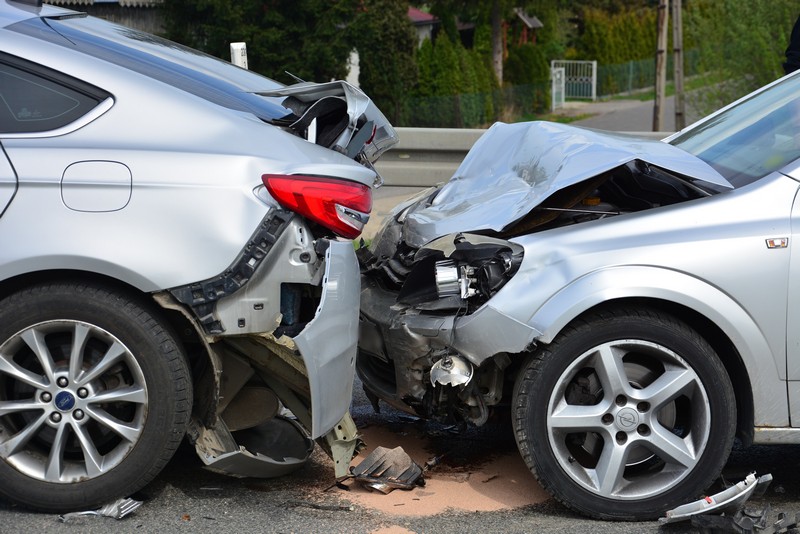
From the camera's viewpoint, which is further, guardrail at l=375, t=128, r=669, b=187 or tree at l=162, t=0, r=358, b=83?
tree at l=162, t=0, r=358, b=83

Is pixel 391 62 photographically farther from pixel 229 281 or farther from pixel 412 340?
pixel 229 281

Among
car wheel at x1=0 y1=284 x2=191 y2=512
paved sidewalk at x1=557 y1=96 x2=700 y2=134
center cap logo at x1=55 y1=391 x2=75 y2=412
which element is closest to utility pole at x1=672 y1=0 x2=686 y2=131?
paved sidewalk at x1=557 y1=96 x2=700 y2=134

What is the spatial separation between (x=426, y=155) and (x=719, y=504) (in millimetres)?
5946

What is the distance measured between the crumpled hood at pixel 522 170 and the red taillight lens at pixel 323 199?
48 cm

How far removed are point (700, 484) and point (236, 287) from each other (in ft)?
5.94

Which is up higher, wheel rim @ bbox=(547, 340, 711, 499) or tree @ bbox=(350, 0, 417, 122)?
tree @ bbox=(350, 0, 417, 122)

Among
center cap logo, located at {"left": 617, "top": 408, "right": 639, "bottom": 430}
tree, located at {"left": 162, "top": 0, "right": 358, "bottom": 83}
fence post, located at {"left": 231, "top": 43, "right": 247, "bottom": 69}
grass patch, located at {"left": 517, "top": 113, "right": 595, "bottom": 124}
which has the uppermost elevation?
tree, located at {"left": 162, "top": 0, "right": 358, "bottom": 83}

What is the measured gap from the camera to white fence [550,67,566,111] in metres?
40.6

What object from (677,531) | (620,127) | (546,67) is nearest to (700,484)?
(677,531)

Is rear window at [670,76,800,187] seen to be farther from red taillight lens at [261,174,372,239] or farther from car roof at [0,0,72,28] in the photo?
car roof at [0,0,72,28]

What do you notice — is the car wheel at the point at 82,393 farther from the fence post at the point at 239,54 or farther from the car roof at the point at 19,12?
the fence post at the point at 239,54

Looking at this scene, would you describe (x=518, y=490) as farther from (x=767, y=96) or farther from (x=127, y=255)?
(x=767, y=96)

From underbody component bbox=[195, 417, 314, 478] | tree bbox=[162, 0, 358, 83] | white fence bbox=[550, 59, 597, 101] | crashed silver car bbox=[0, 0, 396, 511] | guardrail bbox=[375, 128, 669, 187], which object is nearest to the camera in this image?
crashed silver car bbox=[0, 0, 396, 511]

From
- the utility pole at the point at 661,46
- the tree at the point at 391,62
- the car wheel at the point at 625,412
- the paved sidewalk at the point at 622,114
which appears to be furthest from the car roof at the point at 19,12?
the tree at the point at 391,62
